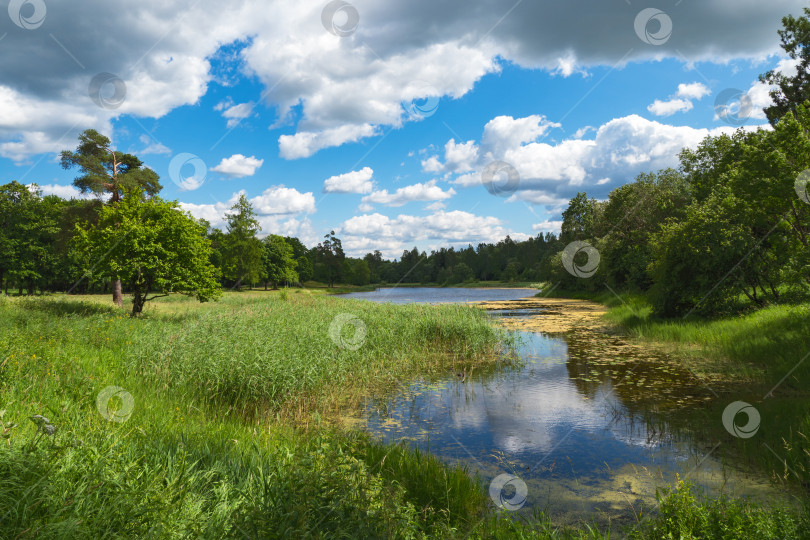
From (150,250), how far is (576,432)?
1870cm

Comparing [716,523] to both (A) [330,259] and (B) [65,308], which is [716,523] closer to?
(B) [65,308]

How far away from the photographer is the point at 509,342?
19172 mm

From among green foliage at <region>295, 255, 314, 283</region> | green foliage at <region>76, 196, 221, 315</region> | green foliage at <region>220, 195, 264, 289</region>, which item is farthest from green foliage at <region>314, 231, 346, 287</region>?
green foliage at <region>76, 196, 221, 315</region>

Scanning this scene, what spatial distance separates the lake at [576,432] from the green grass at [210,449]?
2.80 feet

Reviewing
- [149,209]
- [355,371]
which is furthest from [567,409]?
[149,209]

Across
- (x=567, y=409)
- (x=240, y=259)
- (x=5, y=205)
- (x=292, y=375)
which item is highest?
(x=5, y=205)

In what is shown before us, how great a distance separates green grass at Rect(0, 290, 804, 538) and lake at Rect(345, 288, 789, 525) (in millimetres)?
854

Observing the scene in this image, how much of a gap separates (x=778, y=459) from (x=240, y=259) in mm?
64334

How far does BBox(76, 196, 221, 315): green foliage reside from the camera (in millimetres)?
19266

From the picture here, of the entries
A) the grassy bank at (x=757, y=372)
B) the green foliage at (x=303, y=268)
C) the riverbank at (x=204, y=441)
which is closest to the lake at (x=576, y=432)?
the grassy bank at (x=757, y=372)

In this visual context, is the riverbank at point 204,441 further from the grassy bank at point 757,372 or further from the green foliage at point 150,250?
the grassy bank at point 757,372

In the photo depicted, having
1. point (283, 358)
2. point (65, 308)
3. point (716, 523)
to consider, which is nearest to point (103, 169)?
point (65, 308)

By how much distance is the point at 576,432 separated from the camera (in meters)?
9.26

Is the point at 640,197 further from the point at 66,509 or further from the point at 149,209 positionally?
the point at 66,509
